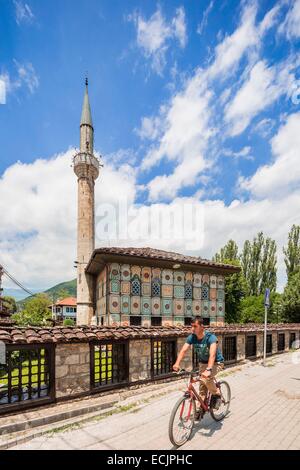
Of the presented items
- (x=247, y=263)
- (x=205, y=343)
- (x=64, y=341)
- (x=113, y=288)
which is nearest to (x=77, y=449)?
(x=64, y=341)

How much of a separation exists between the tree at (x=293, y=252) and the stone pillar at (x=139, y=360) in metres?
31.1

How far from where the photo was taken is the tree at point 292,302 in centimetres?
2561

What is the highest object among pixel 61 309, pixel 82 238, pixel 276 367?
pixel 82 238

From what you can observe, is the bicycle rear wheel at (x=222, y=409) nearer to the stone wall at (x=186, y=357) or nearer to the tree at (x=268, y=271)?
the stone wall at (x=186, y=357)

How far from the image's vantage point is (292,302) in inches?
1013

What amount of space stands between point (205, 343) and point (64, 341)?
3073mm

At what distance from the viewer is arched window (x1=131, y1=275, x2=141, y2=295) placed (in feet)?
53.4

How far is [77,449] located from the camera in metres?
4.17

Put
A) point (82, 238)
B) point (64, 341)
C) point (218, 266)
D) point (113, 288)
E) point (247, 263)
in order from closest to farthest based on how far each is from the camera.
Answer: point (64, 341) < point (113, 288) < point (218, 266) < point (82, 238) < point (247, 263)

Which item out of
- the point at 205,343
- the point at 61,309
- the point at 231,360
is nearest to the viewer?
the point at 205,343

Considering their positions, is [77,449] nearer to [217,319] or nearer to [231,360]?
[231,360]

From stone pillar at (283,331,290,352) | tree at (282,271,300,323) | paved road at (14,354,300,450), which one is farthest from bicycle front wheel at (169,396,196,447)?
tree at (282,271,300,323)

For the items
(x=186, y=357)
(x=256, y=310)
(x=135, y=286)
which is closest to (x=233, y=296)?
(x=256, y=310)

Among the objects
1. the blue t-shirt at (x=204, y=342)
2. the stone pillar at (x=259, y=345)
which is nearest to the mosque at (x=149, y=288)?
the stone pillar at (x=259, y=345)
